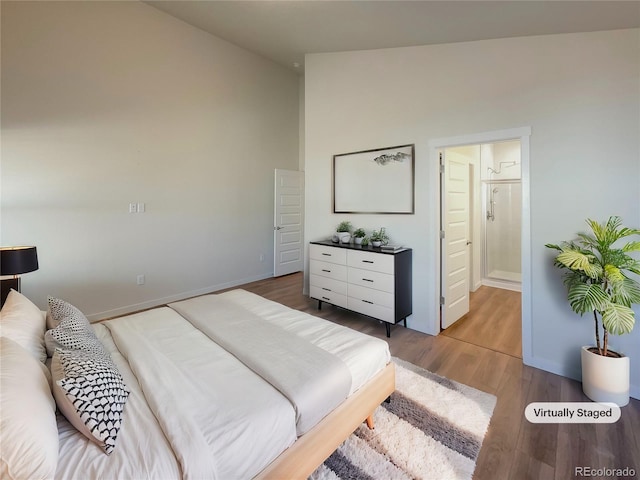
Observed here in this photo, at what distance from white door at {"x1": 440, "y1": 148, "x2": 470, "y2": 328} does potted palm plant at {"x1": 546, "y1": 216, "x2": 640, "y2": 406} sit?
1.22 m

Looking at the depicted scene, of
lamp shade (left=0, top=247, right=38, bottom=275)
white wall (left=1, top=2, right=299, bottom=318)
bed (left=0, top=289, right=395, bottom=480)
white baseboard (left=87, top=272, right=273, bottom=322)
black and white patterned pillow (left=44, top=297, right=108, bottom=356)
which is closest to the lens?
bed (left=0, top=289, right=395, bottom=480)

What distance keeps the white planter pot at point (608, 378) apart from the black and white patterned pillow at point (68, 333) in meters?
3.02

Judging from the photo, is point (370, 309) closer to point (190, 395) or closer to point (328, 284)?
point (328, 284)

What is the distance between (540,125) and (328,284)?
8.60ft

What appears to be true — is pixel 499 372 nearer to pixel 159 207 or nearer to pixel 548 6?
pixel 548 6

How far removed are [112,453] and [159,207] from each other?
3.59 metres

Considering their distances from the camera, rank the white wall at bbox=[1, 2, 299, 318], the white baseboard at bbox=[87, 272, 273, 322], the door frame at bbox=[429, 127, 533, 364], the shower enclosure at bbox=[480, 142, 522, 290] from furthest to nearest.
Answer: the shower enclosure at bbox=[480, 142, 522, 290], the white baseboard at bbox=[87, 272, 273, 322], the white wall at bbox=[1, 2, 299, 318], the door frame at bbox=[429, 127, 533, 364]

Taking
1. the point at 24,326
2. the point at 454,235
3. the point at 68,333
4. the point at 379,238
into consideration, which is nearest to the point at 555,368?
the point at 454,235

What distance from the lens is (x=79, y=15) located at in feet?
10.9

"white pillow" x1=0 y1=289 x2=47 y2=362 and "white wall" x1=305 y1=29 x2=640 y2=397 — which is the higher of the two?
"white wall" x1=305 y1=29 x2=640 y2=397

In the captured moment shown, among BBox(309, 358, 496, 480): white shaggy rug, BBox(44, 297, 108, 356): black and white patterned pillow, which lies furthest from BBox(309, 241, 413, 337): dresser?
BBox(44, 297, 108, 356): black and white patterned pillow

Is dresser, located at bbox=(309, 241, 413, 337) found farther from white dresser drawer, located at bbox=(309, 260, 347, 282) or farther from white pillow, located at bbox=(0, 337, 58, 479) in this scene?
white pillow, located at bbox=(0, 337, 58, 479)

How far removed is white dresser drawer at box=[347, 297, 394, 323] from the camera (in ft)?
10.3

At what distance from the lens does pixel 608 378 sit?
2.02 meters
